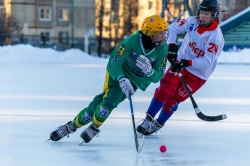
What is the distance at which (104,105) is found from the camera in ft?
21.2

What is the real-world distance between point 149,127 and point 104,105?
3.04 feet

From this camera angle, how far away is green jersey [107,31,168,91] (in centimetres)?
641

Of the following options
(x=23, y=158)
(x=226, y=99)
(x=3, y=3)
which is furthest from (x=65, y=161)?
(x=3, y=3)

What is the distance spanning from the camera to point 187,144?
267 inches

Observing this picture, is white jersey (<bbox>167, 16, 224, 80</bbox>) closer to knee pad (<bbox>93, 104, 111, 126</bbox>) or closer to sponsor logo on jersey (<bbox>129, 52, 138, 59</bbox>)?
sponsor logo on jersey (<bbox>129, 52, 138, 59</bbox>)

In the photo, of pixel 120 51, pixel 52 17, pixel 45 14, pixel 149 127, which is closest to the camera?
pixel 120 51

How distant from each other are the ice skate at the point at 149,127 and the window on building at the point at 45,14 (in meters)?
50.7

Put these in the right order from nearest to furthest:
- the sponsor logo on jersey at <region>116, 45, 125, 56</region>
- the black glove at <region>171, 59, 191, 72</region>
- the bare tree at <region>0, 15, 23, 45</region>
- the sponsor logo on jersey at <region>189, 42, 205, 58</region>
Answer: the sponsor logo on jersey at <region>116, 45, 125, 56</region>
the black glove at <region>171, 59, 191, 72</region>
the sponsor logo on jersey at <region>189, 42, 205, 58</region>
the bare tree at <region>0, 15, 23, 45</region>

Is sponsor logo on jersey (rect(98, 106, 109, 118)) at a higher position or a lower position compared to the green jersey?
lower

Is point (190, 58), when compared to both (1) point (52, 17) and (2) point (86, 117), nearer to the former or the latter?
(2) point (86, 117)

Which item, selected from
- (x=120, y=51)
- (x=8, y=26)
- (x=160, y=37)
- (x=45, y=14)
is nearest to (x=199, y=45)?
(x=160, y=37)

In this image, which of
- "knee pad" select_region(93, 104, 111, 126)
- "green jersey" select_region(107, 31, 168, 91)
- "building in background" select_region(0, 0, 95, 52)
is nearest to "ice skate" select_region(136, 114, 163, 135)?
"green jersey" select_region(107, 31, 168, 91)

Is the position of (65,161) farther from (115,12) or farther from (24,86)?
(115,12)

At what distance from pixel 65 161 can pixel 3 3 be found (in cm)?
5146
